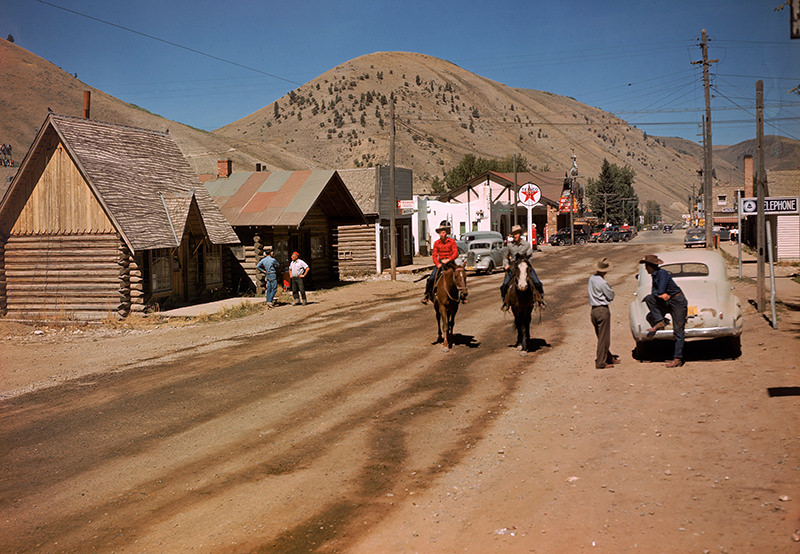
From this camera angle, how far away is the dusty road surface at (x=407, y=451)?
247 inches

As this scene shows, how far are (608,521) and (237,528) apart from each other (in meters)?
3.52

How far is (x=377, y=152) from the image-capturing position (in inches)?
4983

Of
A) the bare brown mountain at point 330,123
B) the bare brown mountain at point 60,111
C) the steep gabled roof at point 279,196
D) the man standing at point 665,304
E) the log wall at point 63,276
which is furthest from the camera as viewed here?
the bare brown mountain at point 330,123

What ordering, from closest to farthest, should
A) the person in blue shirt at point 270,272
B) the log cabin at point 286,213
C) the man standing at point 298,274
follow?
the person in blue shirt at point 270,272 → the man standing at point 298,274 → the log cabin at point 286,213

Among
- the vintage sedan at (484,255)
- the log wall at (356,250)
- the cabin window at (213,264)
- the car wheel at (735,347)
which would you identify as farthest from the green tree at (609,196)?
the car wheel at (735,347)

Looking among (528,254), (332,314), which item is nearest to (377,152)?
(332,314)

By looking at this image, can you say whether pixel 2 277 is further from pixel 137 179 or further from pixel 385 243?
pixel 385 243

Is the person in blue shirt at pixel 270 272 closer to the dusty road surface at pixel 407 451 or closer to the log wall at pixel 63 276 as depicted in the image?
the log wall at pixel 63 276

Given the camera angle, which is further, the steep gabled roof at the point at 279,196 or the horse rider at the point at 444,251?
the steep gabled roof at the point at 279,196

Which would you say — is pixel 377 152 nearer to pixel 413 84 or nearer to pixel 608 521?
pixel 413 84

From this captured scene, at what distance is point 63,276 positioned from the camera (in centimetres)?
2458

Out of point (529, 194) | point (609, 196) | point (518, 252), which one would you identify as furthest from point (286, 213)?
point (609, 196)

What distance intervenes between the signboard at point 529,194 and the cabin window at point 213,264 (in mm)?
45218

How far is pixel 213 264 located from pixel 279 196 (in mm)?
5154
